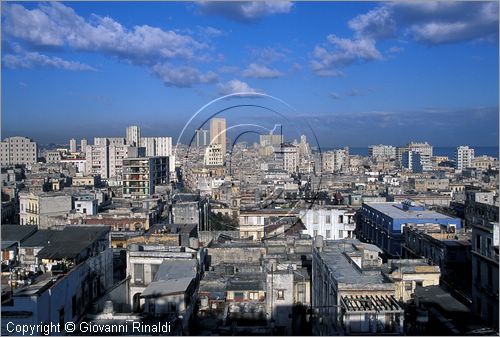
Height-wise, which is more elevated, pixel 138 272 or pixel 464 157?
pixel 464 157

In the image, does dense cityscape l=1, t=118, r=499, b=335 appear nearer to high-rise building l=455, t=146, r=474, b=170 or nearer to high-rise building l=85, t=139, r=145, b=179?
high-rise building l=85, t=139, r=145, b=179

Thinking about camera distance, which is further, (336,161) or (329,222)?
(336,161)

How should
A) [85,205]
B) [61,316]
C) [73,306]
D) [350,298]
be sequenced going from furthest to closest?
[85,205]
[73,306]
[61,316]
[350,298]

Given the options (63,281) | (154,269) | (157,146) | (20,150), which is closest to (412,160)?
(157,146)

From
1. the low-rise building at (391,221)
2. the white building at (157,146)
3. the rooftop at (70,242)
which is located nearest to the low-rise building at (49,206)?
the low-rise building at (391,221)

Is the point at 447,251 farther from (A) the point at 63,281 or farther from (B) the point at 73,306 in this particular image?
(A) the point at 63,281

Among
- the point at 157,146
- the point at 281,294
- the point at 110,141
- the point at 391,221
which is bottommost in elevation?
the point at 281,294

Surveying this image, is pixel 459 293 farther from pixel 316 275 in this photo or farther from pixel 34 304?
pixel 34 304
